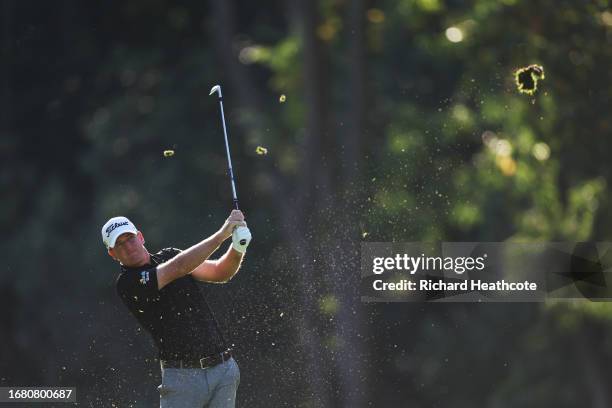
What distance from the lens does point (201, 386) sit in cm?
714

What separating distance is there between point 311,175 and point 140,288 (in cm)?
714

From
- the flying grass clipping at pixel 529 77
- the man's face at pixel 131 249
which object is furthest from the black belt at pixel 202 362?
the flying grass clipping at pixel 529 77

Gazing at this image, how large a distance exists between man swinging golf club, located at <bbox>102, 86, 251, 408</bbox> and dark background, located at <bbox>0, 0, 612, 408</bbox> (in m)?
3.60

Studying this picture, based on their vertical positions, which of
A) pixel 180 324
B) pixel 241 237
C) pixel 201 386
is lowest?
pixel 201 386

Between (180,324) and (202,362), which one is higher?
(180,324)

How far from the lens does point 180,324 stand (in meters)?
7.14

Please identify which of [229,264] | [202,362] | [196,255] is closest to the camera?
[196,255]

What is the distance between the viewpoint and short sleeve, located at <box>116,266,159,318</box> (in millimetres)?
7109

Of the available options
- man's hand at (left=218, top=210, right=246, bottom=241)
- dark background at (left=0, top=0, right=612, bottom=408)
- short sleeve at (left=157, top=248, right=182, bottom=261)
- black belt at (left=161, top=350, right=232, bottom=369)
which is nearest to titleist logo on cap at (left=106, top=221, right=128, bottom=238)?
short sleeve at (left=157, top=248, right=182, bottom=261)

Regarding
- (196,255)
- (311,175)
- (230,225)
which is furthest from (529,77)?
(196,255)

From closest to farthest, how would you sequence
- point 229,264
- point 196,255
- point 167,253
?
point 196,255
point 229,264
point 167,253

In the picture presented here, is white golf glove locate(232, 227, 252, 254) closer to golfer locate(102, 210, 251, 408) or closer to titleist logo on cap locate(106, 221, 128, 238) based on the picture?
golfer locate(102, 210, 251, 408)

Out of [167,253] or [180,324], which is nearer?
[180,324]

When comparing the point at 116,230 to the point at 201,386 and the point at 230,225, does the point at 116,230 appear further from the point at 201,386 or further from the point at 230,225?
the point at 201,386
